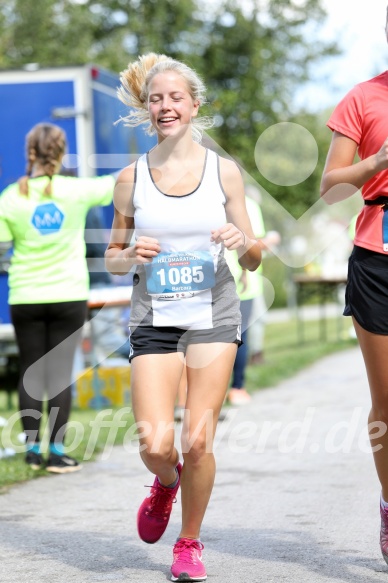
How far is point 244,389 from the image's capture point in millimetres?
11164

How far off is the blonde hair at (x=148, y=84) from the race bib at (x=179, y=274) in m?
0.56

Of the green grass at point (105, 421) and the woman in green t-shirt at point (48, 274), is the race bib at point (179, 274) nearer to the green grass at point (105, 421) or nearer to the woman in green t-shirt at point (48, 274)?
the green grass at point (105, 421)

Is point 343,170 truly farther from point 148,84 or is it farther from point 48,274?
A: point 48,274

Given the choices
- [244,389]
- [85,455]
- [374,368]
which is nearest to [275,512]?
[374,368]

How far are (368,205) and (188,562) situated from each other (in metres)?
1.49

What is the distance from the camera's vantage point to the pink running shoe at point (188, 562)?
14.3ft

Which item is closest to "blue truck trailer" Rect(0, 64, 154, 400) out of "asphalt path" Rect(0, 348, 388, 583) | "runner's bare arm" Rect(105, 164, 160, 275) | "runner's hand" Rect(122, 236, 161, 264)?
"asphalt path" Rect(0, 348, 388, 583)

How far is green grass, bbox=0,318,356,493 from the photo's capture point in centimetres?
743

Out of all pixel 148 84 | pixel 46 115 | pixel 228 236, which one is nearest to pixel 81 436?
pixel 46 115

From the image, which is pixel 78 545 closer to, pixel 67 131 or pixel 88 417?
pixel 88 417

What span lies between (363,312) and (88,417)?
19.8 ft

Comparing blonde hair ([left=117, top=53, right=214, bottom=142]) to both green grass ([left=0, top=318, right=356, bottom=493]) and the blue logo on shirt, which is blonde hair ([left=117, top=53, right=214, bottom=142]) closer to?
the blue logo on shirt

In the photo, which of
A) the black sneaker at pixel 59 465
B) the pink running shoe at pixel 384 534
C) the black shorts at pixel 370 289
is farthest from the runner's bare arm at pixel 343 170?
the black sneaker at pixel 59 465

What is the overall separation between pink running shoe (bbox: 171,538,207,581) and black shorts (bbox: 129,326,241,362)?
0.74 m
